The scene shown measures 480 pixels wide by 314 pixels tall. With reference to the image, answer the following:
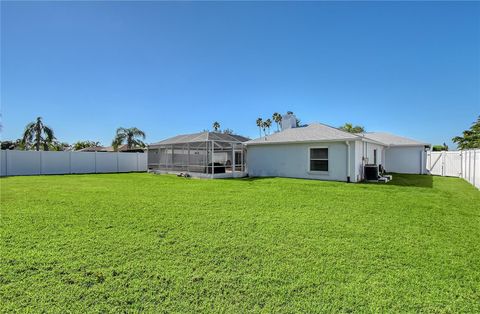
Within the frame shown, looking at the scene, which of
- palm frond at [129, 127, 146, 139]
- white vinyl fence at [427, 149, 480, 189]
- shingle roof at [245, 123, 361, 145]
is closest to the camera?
shingle roof at [245, 123, 361, 145]

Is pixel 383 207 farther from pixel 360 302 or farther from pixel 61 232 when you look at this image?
pixel 61 232

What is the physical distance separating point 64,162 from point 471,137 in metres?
50.4

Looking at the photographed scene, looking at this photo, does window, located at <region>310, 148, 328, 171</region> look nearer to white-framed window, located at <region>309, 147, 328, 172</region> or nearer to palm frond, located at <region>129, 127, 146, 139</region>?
white-framed window, located at <region>309, 147, 328, 172</region>

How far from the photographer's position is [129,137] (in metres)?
34.1

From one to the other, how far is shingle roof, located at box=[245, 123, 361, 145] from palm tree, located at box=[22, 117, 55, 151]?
2367cm

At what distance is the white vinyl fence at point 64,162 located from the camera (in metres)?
20.4

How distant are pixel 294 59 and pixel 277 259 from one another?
→ 14.7 meters

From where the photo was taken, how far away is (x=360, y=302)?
9.05ft

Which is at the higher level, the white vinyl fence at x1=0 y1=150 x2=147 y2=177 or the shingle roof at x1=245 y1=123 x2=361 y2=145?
the shingle roof at x1=245 y1=123 x2=361 y2=145

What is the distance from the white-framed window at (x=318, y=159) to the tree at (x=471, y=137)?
31.9 metres

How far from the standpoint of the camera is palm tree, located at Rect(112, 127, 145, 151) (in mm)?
33562

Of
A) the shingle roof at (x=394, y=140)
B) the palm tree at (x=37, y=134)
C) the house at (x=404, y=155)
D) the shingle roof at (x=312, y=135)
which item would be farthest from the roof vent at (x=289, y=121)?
the palm tree at (x=37, y=134)

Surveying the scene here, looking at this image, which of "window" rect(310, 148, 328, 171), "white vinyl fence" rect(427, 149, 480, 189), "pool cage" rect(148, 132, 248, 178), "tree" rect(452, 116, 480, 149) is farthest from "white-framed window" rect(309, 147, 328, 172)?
"tree" rect(452, 116, 480, 149)

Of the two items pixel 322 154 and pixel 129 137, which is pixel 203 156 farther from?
pixel 129 137
